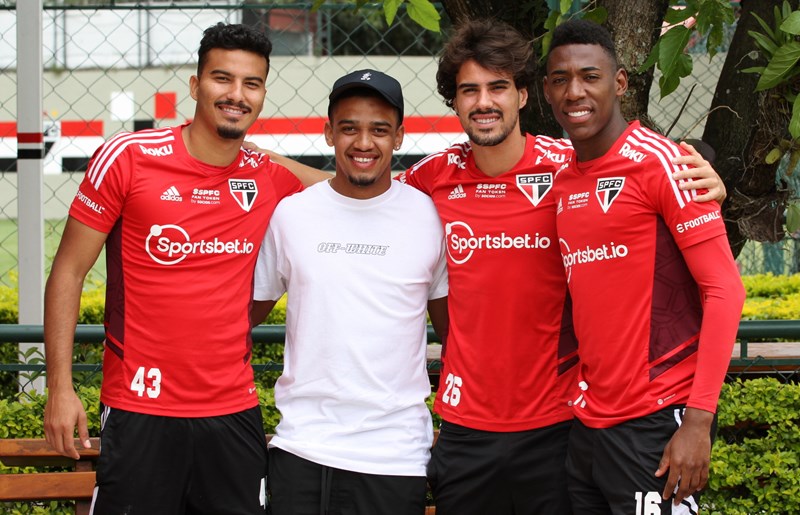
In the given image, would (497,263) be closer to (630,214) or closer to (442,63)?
(630,214)

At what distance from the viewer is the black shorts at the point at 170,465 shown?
3.26 metres

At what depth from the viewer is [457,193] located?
3457mm

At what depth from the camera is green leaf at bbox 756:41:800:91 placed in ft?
10.8

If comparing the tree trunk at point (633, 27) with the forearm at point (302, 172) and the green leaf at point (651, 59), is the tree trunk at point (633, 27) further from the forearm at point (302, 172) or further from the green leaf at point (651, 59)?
the forearm at point (302, 172)

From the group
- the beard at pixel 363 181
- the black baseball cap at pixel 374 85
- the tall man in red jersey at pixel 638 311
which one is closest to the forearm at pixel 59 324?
the beard at pixel 363 181

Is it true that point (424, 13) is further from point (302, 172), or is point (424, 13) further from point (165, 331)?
point (165, 331)

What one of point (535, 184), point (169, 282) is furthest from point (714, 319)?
point (169, 282)

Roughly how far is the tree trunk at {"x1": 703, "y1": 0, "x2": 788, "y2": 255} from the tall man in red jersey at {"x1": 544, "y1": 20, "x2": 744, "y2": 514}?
107cm

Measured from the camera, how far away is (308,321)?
327cm

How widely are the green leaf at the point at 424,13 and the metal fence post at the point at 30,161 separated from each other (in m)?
2.63

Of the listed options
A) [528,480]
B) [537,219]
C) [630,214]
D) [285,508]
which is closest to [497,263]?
[537,219]

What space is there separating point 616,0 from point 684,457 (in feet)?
6.17

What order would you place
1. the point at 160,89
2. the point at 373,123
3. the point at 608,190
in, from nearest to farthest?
the point at 608,190, the point at 373,123, the point at 160,89

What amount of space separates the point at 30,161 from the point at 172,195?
82.3 inches
